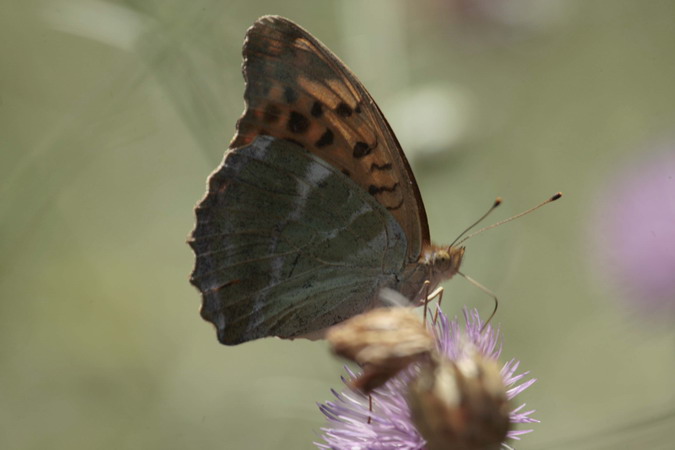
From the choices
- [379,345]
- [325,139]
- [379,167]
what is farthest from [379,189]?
[379,345]

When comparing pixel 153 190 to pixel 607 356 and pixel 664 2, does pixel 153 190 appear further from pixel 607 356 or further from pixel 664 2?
pixel 664 2

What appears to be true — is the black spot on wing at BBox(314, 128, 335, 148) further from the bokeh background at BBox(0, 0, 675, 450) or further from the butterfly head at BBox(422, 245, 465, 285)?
the bokeh background at BBox(0, 0, 675, 450)

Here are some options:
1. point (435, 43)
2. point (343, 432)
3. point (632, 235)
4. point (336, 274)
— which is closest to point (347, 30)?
point (435, 43)

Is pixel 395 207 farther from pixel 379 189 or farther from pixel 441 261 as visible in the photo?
pixel 441 261

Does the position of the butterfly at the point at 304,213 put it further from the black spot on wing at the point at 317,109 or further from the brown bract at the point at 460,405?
the brown bract at the point at 460,405

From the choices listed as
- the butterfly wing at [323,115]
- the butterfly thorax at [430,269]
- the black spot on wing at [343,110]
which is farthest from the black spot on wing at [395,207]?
the black spot on wing at [343,110]
